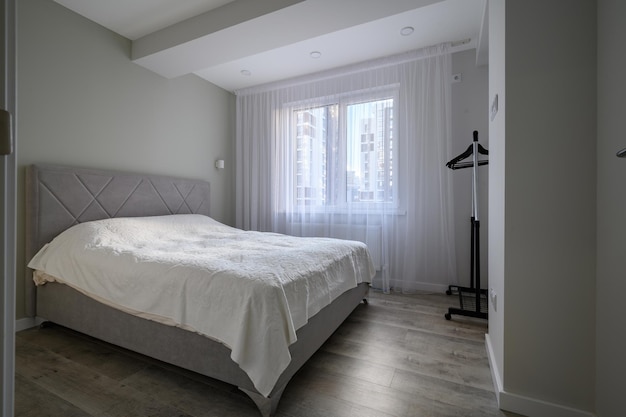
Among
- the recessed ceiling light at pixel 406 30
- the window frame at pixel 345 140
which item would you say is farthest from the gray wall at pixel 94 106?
the recessed ceiling light at pixel 406 30

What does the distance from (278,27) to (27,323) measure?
3.25m

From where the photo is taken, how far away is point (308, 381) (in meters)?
1.56

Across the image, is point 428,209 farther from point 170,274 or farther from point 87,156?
point 87,156

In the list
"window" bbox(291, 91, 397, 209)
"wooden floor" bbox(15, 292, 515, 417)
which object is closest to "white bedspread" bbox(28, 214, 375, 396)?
"wooden floor" bbox(15, 292, 515, 417)

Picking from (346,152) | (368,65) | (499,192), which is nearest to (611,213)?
(499,192)

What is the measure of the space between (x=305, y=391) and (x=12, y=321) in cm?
137

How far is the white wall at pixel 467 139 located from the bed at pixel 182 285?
1219 mm

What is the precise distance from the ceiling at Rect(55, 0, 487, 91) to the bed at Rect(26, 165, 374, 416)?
1.45 metres

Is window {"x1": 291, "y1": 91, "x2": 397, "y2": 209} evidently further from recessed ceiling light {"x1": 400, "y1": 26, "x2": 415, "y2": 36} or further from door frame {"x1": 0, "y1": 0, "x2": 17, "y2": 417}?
door frame {"x1": 0, "y1": 0, "x2": 17, "y2": 417}

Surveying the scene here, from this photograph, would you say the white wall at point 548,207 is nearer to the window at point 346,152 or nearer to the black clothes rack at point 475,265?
the black clothes rack at point 475,265

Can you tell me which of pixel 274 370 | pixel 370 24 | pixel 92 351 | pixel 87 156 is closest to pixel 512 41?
pixel 370 24

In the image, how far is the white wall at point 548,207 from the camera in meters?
1.21

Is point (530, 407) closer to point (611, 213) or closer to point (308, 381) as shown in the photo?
point (611, 213)

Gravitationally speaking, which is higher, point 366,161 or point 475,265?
point 366,161
